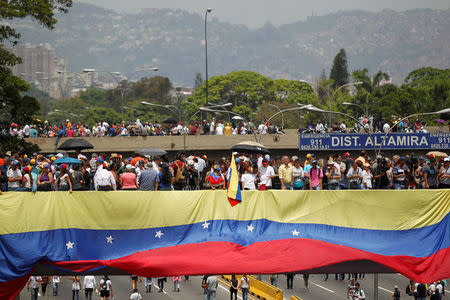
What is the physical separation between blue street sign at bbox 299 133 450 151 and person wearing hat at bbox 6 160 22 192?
43.2m

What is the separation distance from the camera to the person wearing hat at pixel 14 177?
20.7m

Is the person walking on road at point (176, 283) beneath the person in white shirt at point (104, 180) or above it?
beneath

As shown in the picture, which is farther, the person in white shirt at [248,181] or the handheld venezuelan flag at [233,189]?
the person in white shirt at [248,181]

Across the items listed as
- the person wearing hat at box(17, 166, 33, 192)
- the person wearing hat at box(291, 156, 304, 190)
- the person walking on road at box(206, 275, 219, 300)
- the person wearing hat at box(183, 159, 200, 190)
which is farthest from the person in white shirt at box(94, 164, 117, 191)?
the person walking on road at box(206, 275, 219, 300)

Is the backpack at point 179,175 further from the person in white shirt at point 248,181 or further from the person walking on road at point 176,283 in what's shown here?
the person walking on road at point 176,283

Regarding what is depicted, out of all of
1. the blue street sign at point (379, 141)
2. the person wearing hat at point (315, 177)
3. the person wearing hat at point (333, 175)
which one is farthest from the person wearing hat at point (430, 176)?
the blue street sign at point (379, 141)

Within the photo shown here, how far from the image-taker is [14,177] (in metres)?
20.8

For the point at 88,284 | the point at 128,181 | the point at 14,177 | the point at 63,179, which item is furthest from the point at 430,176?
the point at 88,284

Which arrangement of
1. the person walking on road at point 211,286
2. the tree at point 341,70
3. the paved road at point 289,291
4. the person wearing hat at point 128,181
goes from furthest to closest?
the tree at point 341,70 < the paved road at point 289,291 < the person walking on road at point 211,286 < the person wearing hat at point 128,181

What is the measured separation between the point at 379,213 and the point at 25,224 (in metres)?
8.63

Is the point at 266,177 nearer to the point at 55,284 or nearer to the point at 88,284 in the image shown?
the point at 88,284

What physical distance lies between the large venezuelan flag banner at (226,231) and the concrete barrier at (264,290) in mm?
24307

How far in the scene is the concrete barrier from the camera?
42594 millimetres

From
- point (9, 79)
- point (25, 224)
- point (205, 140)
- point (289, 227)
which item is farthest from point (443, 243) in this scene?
point (205, 140)
